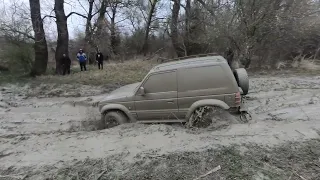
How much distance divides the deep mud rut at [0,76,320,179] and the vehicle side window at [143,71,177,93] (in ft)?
3.27

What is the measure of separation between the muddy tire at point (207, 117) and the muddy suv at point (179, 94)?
0.08m

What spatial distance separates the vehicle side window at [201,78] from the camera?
7516 mm

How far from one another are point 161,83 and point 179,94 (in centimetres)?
56

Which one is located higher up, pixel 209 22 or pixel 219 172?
pixel 209 22

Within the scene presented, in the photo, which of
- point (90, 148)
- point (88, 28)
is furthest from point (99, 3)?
point (90, 148)

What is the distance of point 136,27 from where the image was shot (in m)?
40.2

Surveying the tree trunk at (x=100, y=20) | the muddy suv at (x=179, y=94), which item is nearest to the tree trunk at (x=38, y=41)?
the tree trunk at (x=100, y=20)

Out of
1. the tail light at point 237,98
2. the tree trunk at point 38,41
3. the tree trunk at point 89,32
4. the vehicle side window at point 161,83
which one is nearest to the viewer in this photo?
the tail light at point 237,98

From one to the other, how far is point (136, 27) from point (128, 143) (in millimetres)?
35504

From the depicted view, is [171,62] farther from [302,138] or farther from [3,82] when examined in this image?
[3,82]

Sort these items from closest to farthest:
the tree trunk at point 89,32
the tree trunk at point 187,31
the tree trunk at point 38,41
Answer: the tree trunk at point 38,41 → the tree trunk at point 187,31 → the tree trunk at point 89,32

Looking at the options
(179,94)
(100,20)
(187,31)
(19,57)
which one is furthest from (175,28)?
(179,94)

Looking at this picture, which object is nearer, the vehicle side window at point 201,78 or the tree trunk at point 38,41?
the vehicle side window at point 201,78

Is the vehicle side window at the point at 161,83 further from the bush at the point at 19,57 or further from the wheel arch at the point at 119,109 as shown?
the bush at the point at 19,57
